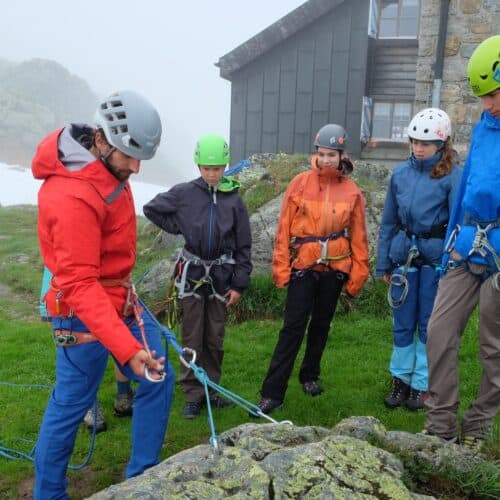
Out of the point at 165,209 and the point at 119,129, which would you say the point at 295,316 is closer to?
the point at 165,209

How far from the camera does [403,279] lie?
5.05 metres

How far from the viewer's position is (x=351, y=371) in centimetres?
623

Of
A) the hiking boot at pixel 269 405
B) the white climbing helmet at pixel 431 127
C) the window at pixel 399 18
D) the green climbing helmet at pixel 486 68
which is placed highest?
the window at pixel 399 18

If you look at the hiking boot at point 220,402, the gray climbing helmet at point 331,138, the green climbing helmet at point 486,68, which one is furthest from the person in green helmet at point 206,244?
the green climbing helmet at point 486,68

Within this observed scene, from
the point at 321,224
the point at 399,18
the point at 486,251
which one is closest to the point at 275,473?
the point at 486,251

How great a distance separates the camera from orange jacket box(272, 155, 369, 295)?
5.10 meters

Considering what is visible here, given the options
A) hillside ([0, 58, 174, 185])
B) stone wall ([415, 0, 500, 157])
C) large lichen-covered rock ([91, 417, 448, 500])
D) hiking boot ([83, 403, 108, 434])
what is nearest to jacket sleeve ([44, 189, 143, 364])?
large lichen-covered rock ([91, 417, 448, 500])

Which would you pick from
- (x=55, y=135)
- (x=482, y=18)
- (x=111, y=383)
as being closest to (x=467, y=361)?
(x=111, y=383)

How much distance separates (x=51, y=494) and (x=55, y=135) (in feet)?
7.27

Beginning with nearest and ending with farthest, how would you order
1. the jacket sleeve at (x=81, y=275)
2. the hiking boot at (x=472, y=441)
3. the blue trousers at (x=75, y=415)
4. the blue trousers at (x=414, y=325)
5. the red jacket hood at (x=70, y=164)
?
the jacket sleeve at (x=81, y=275) → the red jacket hood at (x=70, y=164) → the blue trousers at (x=75, y=415) → the hiking boot at (x=472, y=441) → the blue trousers at (x=414, y=325)

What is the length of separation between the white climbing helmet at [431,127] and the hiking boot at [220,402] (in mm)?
3085

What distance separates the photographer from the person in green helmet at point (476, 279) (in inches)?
144

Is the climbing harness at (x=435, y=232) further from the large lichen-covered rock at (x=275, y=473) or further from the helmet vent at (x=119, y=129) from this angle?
the helmet vent at (x=119, y=129)

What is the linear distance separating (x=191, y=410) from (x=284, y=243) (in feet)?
5.97
